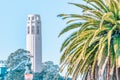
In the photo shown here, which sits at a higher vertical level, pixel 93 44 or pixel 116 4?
pixel 116 4

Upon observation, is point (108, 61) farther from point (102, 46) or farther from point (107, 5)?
point (107, 5)

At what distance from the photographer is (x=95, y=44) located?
84.2 feet

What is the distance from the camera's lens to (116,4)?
2548 centimetres

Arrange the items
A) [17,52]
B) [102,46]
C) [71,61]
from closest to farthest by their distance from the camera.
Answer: [102,46]
[71,61]
[17,52]

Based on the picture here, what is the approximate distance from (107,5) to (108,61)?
3.24m

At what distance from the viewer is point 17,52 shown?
142 metres

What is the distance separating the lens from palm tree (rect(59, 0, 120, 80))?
24453 millimetres

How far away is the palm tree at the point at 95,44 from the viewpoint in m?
24.5

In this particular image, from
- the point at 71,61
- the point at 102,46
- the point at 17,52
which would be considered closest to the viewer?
the point at 102,46

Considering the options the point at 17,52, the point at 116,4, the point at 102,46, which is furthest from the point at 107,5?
the point at 17,52

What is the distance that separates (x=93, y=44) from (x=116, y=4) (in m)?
2.33

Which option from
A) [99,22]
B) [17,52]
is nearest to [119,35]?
[99,22]

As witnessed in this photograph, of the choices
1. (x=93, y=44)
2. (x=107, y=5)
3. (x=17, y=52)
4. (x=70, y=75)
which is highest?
(x=107, y=5)

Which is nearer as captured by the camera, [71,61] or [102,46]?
[102,46]
